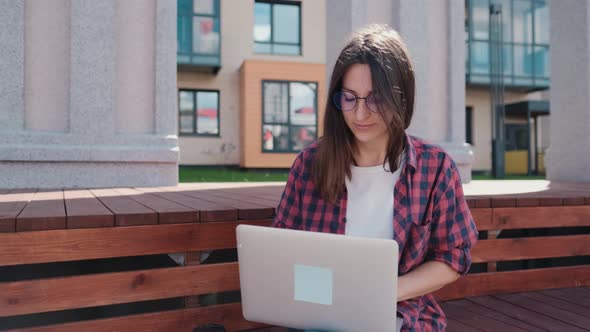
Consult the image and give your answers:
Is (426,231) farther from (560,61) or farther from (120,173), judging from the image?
(560,61)

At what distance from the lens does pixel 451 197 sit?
1.69 m

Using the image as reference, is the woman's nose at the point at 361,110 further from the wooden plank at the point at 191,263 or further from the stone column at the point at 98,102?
the stone column at the point at 98,102

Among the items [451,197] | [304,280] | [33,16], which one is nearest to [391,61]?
[451,197]

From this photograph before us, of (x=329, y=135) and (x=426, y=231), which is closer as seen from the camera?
(x=426, y=231)

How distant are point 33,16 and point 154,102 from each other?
1.12 metres

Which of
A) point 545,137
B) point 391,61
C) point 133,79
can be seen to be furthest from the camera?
point 545,137

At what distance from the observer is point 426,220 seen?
5.60ft

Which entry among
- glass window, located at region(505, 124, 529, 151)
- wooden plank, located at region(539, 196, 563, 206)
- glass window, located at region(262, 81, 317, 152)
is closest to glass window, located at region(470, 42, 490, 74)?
glass window, located at region(505, 124, 529, 151)

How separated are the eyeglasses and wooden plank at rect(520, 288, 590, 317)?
1.81 m

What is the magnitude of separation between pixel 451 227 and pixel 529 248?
1.61 metres

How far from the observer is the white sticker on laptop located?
1.40 m

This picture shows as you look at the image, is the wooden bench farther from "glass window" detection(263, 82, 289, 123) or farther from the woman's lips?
"glass window" detection(263, 82, 289, 123)

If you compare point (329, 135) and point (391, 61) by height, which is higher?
point (391, 61)

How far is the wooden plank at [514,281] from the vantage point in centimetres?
281
